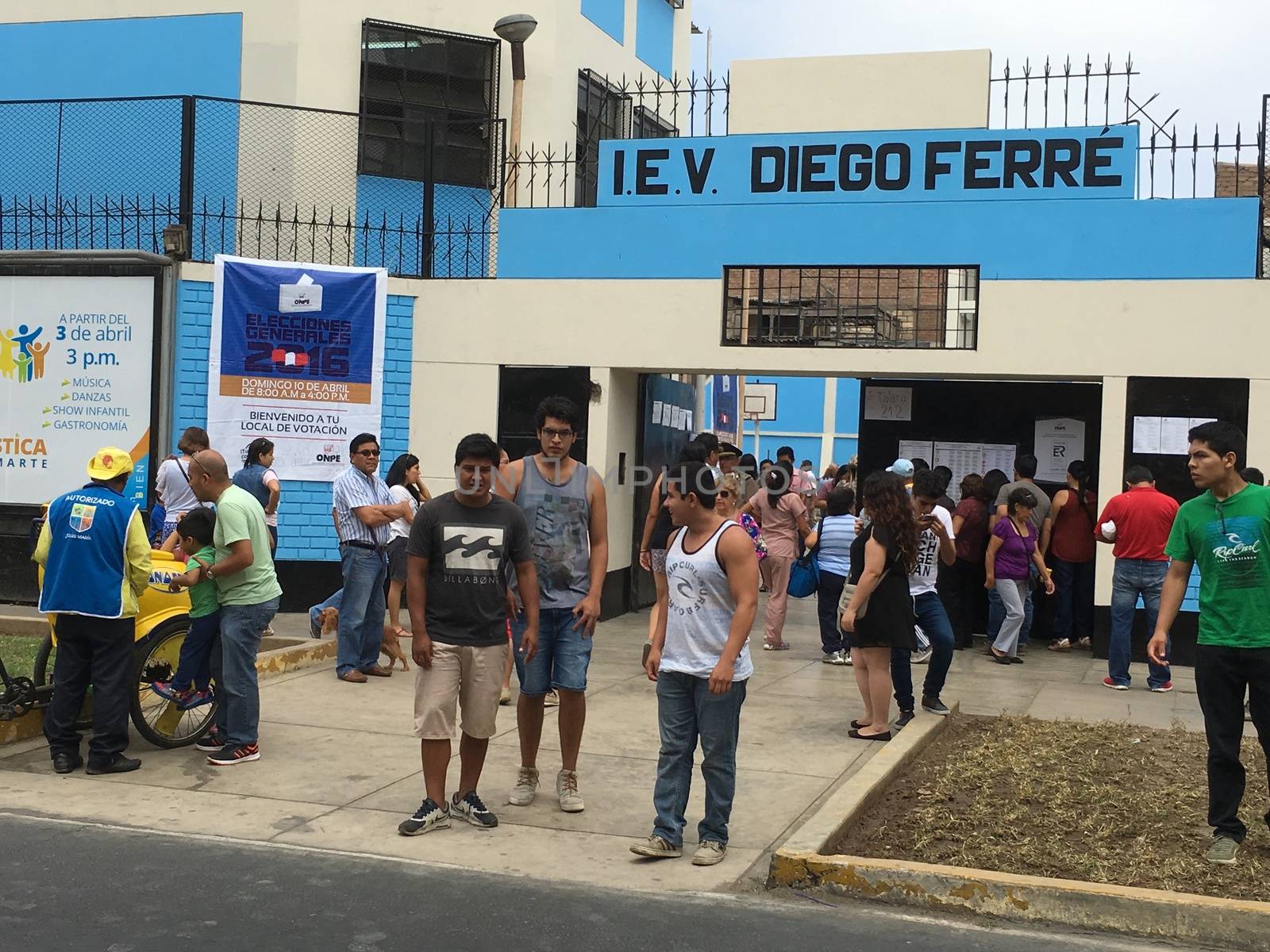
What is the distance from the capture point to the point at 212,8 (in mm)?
17031

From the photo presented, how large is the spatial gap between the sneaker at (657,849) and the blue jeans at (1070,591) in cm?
814

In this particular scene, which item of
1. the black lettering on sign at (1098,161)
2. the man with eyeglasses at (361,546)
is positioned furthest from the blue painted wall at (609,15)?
the man with eyeglasses at (361,546)

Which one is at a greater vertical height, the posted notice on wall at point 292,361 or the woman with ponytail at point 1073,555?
the posted notice on wall at point 292,361

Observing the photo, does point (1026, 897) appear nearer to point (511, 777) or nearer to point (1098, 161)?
point (511, 777)

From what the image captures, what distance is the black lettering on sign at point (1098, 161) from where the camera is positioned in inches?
489

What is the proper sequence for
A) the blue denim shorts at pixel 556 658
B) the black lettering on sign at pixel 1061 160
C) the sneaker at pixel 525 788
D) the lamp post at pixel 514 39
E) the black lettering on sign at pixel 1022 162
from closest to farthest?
the blue denim shorts at pixel 556 658
the sneaker at pixel 525 788
the black lettering on sign at pixel 1061 160
the black lettering on sign at pixel 1022 162
the lamp post at pixel 514 39

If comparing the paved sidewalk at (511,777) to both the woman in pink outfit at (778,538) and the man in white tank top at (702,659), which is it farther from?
the woman in pink outfit at (778,538)

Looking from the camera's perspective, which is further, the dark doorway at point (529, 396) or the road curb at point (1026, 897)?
the dark doorway at point (529, 396)

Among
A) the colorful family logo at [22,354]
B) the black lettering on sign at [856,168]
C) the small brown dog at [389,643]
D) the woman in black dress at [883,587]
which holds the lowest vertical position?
the small brown dog at [389,643]

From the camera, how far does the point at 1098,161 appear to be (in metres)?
12.5

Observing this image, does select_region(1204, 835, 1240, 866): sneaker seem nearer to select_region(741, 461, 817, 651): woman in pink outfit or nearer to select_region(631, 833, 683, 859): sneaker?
select_region(631, 833, 683, 859): sneaker

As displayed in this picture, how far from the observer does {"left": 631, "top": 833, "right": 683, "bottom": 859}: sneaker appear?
6062mm

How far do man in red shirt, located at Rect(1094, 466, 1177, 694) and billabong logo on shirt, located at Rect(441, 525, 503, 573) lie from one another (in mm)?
6569

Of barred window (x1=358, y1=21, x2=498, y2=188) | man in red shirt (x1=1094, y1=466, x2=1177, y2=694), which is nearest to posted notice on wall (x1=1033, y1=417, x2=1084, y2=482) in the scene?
man in red shirt (x1=1094, y1=466, x2=1177, y2=694)
